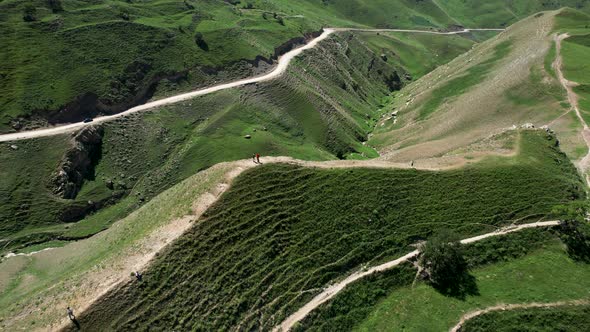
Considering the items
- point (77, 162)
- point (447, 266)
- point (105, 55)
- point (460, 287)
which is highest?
point (105, 55)

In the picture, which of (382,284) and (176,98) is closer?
→ (382,284)

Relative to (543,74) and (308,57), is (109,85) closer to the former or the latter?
(308,57)

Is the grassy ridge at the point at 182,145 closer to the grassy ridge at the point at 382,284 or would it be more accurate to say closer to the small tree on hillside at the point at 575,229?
the grassy ridge at the point at 382,284

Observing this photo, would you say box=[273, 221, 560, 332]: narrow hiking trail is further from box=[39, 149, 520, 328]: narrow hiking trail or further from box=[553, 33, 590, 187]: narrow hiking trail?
box=[553, 33, 590, 187]: narrow hiking trail

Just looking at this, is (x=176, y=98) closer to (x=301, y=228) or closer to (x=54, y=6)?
(x=54, y=6)

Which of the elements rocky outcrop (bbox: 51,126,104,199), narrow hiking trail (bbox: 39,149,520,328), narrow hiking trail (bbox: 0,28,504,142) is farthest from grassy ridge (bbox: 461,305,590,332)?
narrow hiking trail (bbox: 0,28,504,142)

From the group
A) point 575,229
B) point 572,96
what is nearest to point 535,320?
point 575,229
